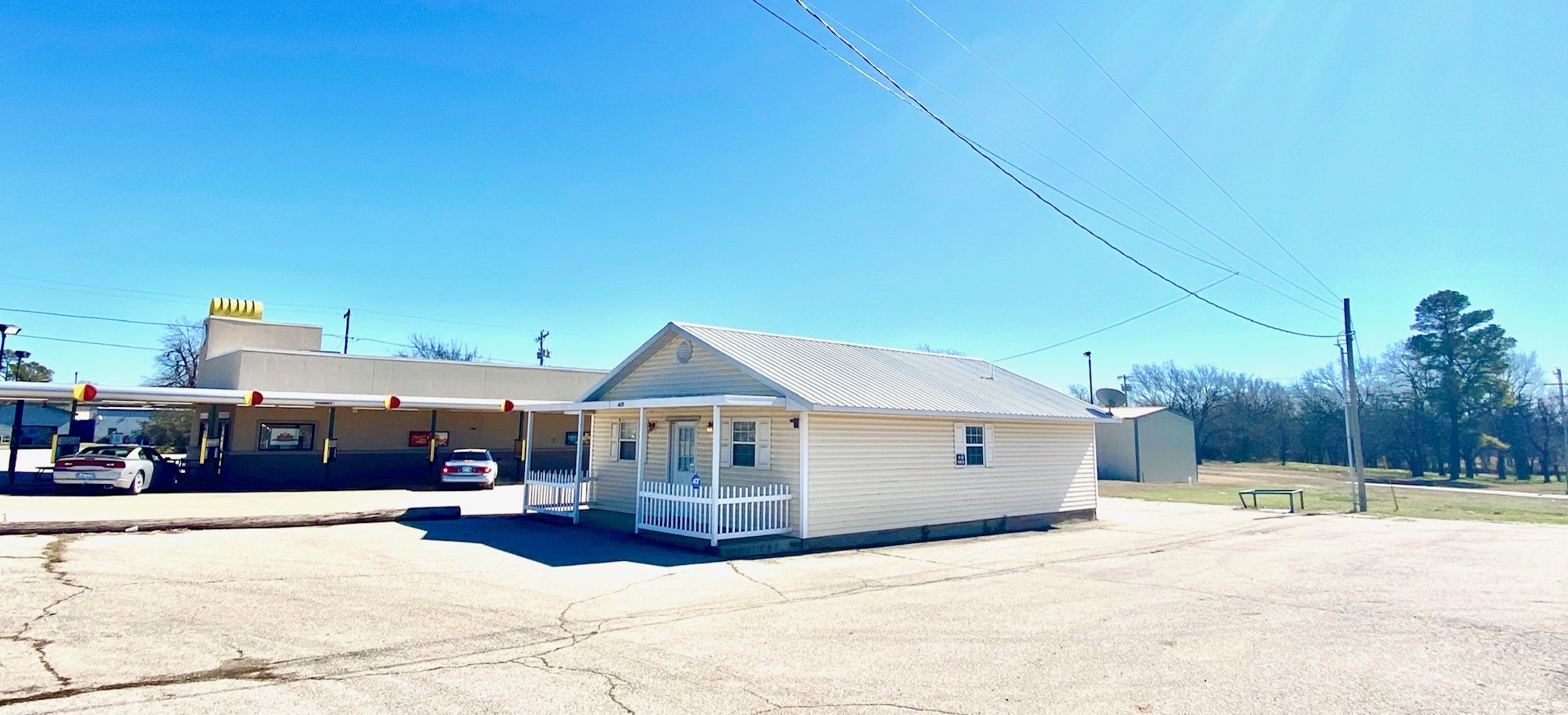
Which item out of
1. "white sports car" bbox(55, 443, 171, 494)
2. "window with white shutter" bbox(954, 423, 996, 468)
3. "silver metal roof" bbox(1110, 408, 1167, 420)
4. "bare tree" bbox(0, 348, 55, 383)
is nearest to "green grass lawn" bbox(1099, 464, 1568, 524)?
"silver metal roof" bbox(1110, 408, 1167, 420)

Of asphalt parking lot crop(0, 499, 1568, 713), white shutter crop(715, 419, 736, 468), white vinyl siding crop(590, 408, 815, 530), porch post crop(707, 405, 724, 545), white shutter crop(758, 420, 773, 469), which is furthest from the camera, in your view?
white shutter crop(715, 419, 736, 468)

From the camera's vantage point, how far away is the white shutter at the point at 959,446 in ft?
51.7

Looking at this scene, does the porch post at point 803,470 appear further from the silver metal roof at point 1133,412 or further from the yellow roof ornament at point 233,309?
the silver metal roof at point 1133,412

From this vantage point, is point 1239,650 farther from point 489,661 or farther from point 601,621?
point 489,661

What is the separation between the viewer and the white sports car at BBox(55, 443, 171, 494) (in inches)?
766

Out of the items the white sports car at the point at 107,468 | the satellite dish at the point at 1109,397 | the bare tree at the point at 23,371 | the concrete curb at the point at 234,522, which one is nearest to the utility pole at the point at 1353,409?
the satellite dish at the point at 1109,397

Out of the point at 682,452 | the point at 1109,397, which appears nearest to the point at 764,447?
the point at 682,452

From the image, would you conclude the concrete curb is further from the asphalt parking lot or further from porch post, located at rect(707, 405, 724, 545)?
porch post, located at rect(707, 405, 724, 545)

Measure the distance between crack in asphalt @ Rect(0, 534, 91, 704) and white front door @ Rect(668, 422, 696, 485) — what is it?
8.96 metres

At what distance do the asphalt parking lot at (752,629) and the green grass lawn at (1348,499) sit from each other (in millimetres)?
11973

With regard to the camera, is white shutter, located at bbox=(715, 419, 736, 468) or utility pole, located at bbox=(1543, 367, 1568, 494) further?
utility pole, located at bbox=(1543, 367, 1568, 494)

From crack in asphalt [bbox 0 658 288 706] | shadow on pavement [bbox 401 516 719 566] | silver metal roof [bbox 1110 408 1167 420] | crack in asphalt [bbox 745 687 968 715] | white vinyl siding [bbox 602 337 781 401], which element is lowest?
crack in asphalt [bbox 745 687 968 715]

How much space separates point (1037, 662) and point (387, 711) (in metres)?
4.79

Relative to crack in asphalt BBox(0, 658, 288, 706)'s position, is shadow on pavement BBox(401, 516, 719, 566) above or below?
above
